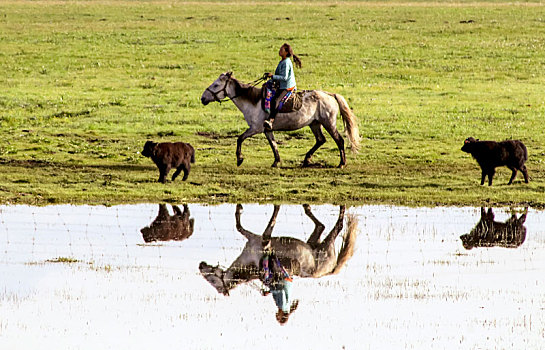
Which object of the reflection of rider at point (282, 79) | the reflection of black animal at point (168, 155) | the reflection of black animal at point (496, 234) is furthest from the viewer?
the reflection of rider at point (282, 79)

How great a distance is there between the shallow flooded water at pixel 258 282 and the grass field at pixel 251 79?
5.67ft

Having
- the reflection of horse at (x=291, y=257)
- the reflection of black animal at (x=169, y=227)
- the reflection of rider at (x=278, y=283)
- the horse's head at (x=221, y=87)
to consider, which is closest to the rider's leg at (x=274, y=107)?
the horse's head at (x=221, y=87)

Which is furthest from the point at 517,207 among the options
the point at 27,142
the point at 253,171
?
the point at 27,142

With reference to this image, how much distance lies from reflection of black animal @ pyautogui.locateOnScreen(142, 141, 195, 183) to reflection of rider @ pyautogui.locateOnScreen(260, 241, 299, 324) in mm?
5206

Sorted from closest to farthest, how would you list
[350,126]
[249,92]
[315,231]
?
[315,231], [249,92], [350,126]

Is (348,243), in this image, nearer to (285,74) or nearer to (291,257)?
(291,257)

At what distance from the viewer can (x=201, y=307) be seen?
35.8 feet

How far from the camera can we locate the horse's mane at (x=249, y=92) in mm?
21562

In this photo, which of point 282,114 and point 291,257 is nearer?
point 291,257

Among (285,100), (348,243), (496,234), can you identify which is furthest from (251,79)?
(348,243)

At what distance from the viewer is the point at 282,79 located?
2069 centimetres

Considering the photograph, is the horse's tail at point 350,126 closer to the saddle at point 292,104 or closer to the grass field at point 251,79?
the grass field at point 251,79

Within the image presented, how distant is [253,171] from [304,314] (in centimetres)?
1044

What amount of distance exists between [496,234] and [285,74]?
7189 mm
